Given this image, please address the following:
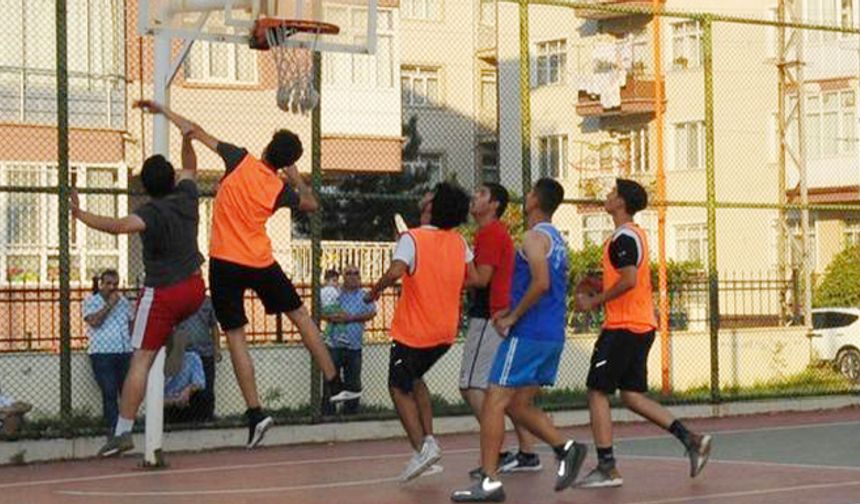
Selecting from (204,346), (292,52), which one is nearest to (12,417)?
(204,346)

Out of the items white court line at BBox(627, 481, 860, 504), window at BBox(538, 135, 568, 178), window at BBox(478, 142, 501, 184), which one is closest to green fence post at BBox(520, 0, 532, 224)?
window at BBox(478, 142, 501, 184)

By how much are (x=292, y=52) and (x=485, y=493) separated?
482cm

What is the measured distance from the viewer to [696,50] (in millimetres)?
44875

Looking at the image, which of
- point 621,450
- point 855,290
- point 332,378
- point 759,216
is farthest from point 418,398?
point 759,216

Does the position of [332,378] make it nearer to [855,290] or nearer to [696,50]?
[855,290]

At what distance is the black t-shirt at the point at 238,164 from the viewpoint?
1399 centimetres

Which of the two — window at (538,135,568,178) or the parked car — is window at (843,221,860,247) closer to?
the parked car

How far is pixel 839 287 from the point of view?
31.9 metres

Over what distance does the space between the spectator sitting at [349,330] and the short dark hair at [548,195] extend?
23.7ft

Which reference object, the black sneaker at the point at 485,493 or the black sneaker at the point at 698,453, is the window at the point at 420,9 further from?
the black sneaker at the point at 485,493

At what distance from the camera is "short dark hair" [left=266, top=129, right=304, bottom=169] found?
13.6 metres

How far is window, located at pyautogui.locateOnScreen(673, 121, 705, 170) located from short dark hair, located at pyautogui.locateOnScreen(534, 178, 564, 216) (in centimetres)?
3035

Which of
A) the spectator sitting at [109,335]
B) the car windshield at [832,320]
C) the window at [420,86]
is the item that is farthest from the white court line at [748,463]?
the window at [420,86]

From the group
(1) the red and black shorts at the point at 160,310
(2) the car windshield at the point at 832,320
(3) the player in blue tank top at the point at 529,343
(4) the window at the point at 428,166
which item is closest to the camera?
(3) the player in blue tank top at the point at 529,343
